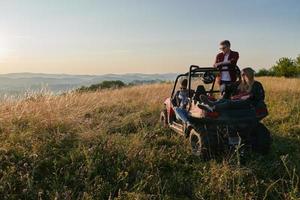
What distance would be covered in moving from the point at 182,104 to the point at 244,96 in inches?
59.4

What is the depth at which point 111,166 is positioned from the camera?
5.66 meters

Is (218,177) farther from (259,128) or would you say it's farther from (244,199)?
(259,128)

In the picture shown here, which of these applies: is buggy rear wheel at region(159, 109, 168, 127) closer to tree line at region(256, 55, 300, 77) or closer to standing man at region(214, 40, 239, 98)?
standing man at region(214, 40, 239, 98)

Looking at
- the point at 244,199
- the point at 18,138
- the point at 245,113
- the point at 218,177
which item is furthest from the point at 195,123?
the point at 18,138

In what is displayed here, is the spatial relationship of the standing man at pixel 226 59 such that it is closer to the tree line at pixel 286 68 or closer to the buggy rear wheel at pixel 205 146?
the buggy rear wheel at pixel 205 146

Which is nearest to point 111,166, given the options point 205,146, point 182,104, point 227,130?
point 205,146

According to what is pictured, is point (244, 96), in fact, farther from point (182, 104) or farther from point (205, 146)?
point (182, 104)

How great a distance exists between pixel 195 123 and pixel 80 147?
1.81 metres

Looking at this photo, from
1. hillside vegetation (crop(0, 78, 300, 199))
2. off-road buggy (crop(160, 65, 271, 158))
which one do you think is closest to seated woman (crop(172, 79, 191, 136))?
off-road buggy (crop(160, 65, 271, 158))

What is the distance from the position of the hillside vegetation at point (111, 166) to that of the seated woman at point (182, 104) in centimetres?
39

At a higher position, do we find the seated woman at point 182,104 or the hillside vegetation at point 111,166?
the seated woman at point 182,104

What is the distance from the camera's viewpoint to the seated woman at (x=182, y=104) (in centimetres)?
696

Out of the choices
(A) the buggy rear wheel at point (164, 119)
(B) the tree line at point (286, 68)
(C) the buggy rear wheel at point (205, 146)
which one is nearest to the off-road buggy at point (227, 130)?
(C) the buggy rear wheel at point (205, 146)

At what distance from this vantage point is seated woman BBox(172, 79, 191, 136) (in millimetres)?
6964
